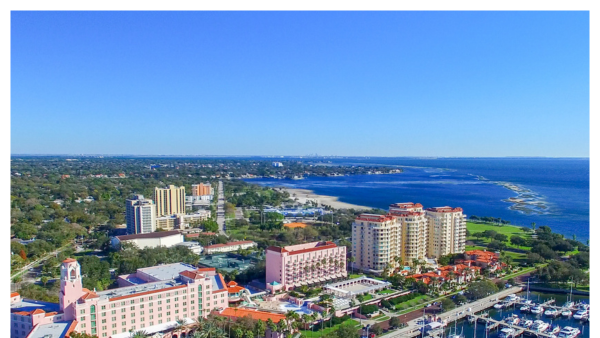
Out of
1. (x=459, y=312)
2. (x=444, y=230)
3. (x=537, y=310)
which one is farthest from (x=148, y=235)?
(x=537, y=310)

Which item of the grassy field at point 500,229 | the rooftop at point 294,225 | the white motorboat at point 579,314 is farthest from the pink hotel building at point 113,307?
the grassy field at point 500,229

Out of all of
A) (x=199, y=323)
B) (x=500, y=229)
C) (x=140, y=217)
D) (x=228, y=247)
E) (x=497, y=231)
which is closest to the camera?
(x=199, y=323)

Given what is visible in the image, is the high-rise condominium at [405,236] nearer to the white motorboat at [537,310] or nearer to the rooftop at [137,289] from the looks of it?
the white motorboat at [537,310]

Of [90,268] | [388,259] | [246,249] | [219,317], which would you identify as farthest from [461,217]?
[90,268]

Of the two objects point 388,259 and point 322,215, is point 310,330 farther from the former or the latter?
point 322,215

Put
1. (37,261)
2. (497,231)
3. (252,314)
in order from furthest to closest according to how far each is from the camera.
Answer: (497,231) < (37,261) < (252,314)

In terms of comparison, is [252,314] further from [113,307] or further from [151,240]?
[151,240]
